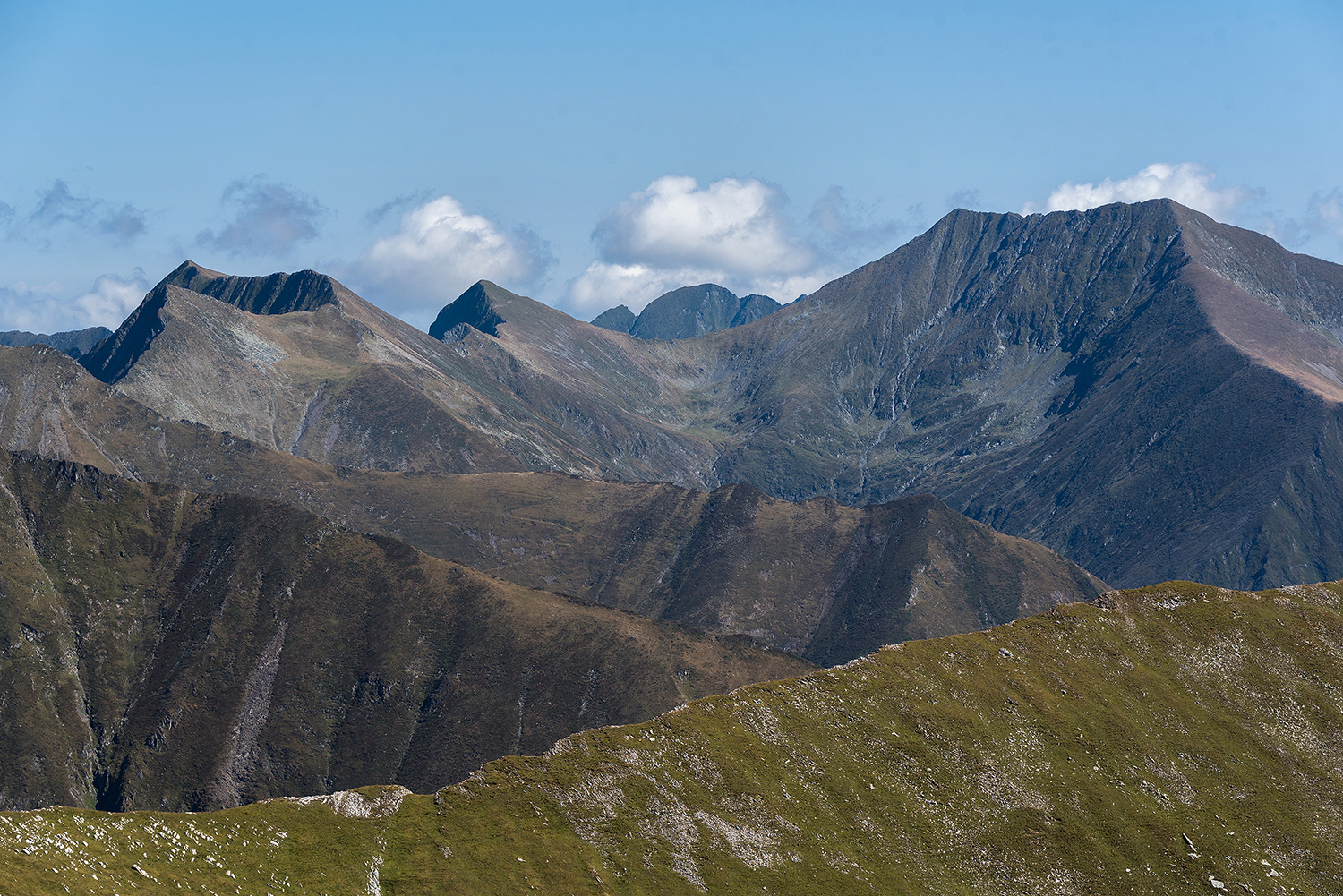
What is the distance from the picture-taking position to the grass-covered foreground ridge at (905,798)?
111 metres

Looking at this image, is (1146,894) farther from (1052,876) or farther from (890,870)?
(890,870)

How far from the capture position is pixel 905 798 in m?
138

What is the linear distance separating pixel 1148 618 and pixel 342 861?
128175 mm

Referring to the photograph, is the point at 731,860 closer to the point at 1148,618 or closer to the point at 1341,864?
the point at 1341,864

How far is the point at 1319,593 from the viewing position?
178625 mm

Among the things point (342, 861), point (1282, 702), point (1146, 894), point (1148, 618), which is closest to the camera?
point (342, 861)

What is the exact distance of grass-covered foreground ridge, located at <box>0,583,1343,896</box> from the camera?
111 metres

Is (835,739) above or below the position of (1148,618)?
below

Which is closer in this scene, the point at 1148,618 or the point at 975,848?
the point at 975,848

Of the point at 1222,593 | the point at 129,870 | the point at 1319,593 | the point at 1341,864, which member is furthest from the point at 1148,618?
the point at 129,870

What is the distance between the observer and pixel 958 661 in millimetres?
162875

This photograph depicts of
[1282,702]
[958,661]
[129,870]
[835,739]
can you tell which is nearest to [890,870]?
[835,739]

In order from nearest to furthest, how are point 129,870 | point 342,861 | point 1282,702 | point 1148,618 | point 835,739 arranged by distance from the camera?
point 129,870 → point 342,861 → point 835,739 → point 1282,702 → point 1148,618

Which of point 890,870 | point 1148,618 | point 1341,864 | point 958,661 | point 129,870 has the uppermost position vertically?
point 1148,618
